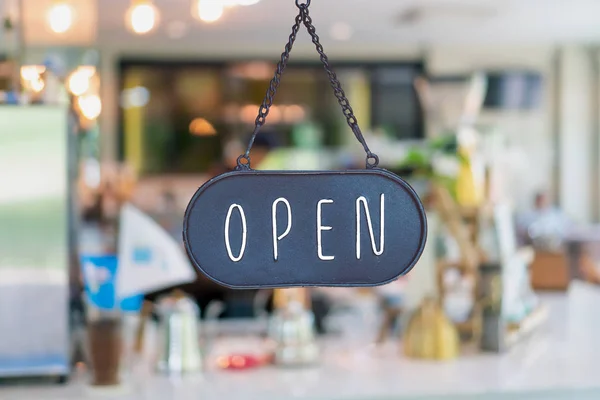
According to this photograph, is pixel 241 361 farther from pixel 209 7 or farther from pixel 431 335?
pixel 209 7

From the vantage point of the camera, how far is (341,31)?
23.9ft

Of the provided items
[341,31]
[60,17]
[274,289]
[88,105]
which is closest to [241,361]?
[274,289]

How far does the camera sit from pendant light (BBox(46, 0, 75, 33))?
3.83m

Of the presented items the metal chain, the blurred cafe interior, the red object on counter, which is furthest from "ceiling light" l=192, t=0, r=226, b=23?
the metal chain

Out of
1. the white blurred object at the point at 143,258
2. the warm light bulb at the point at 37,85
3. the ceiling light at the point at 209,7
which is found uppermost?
the ceiling light at the point at 209,7

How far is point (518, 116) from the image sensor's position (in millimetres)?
9062

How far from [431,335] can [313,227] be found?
1.46m

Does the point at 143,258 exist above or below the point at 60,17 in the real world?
below

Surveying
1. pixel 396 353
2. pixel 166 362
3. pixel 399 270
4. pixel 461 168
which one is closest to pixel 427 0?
pixel 461 168

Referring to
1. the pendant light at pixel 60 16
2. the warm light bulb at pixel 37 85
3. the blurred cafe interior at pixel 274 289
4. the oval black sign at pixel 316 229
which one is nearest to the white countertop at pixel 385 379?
the blurred cafe interior at pixel 274 289

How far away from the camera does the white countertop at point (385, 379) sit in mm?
2365

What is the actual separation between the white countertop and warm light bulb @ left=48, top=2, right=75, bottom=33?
6.10 feet

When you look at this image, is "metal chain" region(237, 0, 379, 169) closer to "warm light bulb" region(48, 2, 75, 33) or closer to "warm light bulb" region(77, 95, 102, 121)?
"warm light bulb" region(48, 2, 75, 33)

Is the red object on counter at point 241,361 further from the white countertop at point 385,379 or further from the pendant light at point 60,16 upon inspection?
the pendant light at point 60,16
